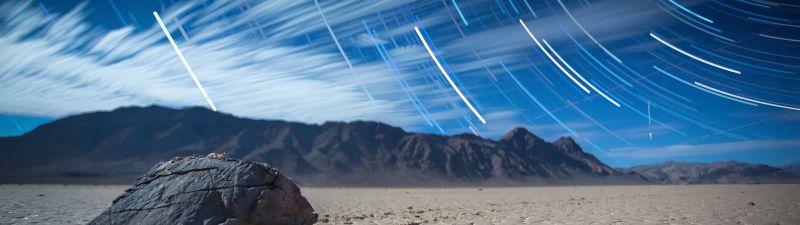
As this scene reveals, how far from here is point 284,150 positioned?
132 m

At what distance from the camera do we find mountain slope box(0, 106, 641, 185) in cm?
11475

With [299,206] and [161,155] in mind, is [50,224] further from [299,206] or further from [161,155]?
[161,155]

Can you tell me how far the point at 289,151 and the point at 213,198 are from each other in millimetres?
128866

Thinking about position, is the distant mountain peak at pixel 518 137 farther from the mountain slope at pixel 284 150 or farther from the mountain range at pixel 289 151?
the mountain slope at pixel 284 150

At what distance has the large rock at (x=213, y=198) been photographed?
28.8 feet

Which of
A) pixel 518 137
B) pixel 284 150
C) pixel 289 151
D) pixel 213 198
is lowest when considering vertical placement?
pixel 518 137

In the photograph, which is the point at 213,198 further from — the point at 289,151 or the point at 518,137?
the point at 518,137

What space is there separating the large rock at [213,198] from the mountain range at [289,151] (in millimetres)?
93277

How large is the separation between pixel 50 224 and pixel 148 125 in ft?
488

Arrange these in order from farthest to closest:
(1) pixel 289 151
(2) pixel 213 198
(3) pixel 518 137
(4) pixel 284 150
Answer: (3) pixel 518 137, (1) pixel 289 151, (4) pixel 284 150, (2) pixel 213 198

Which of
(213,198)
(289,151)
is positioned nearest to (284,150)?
(289,151)

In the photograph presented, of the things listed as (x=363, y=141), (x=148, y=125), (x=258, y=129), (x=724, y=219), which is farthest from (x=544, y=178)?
(x=724, y=219)

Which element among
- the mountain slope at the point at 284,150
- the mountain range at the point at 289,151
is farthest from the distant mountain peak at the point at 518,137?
the mountain slope at the point at 284,150

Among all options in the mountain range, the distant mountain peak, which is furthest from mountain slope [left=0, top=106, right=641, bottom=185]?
the distant mountain peak
